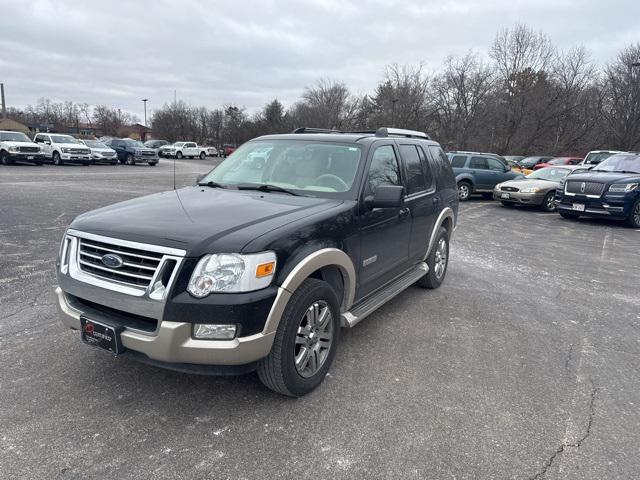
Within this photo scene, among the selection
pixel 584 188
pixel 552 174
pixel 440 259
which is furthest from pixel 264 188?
pixel 552 174

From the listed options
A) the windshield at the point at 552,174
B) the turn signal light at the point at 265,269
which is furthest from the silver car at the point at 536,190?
the turn signal light at the point at 265,269

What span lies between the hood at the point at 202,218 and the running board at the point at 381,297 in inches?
36.3

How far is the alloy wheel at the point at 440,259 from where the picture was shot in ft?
18.4

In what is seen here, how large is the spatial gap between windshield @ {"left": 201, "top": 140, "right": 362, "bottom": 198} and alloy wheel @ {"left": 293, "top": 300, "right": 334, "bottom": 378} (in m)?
1.03

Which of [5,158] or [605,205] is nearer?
[605,205]

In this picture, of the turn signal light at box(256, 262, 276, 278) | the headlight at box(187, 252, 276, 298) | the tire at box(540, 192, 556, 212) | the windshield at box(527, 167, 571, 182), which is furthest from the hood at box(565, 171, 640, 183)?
the headlight at box(187, 252, 276, 298)

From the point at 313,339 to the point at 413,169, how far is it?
2519mm

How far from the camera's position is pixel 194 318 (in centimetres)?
251

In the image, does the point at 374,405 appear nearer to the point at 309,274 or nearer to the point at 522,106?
the point at 309,274

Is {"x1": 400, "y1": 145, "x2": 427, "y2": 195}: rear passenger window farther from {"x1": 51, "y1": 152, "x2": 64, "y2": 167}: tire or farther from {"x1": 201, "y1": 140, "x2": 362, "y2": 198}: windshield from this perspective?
{"x1": 51, "y1": 152, "x2": 64, "y2": 167}: tire

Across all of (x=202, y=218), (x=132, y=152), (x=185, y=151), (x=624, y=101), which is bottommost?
(x=202, y=218)

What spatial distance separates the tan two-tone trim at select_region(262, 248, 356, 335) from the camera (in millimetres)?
2684

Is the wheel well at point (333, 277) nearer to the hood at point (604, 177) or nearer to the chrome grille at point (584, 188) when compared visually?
the chrome grille at point (584, 188)

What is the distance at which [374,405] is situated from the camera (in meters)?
3.03
